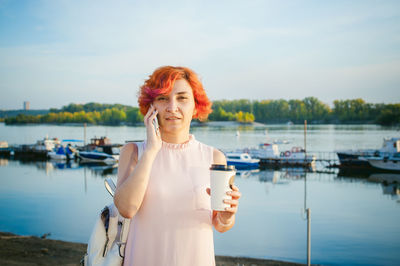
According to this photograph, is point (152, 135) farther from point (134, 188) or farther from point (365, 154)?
point (365, 154)

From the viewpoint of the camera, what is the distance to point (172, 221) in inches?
68.0

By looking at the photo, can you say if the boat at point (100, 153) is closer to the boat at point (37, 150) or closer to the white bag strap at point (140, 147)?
the boat at point (37, 150)

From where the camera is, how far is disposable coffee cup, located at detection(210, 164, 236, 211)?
1587 mm

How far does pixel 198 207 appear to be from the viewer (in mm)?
1756

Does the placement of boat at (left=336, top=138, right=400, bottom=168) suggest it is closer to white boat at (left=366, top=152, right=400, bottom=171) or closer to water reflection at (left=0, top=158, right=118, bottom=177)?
white boat at (left=366, top=152, right=400, bottom=171)

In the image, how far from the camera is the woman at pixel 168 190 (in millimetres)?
1662

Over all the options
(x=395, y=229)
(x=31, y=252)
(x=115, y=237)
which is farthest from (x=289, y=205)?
(x=115, y=237)

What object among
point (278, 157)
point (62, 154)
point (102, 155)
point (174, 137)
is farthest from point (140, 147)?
point (62, 154)

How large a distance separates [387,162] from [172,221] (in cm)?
3441

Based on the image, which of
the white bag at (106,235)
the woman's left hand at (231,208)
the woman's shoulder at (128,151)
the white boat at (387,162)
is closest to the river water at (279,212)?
the white boat at (387,162)

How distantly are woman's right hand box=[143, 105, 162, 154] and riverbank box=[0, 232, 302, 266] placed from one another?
7.81 m

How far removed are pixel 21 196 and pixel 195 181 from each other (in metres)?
24.2

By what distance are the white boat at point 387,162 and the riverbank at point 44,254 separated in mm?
25870

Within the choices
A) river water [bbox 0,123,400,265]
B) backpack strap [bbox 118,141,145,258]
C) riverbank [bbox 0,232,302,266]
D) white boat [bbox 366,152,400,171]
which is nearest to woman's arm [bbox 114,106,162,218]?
backpack strap [bbox 118,141,145,258]
